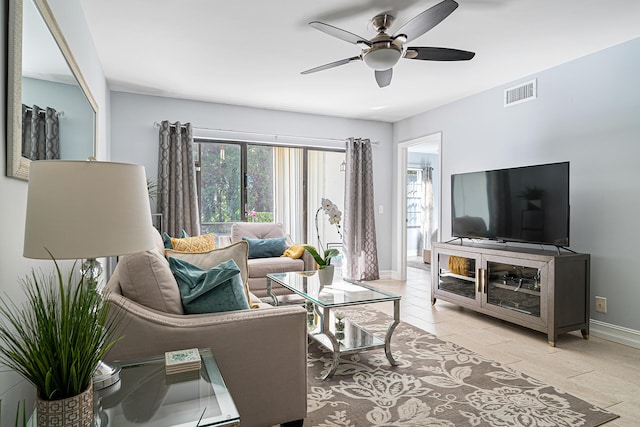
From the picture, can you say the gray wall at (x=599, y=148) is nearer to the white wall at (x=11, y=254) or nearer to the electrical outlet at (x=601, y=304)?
the electrical outlet at (x=601, y=304)

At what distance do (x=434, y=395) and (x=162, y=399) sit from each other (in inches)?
65.6

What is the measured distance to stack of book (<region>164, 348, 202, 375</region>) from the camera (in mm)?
1388

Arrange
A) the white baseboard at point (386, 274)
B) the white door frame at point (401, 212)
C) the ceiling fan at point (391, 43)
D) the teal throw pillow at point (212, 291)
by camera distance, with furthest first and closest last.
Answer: the white baseboard at point (386, 274) < the white door frame at point (401, 212) < the ceiling fan at point (391, 43) < the teal throw pillow at point (212, 291)

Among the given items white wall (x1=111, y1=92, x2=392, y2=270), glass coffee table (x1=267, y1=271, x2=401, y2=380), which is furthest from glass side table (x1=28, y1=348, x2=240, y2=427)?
white wall (x1=111, y1=92, x2=392, y2=270)

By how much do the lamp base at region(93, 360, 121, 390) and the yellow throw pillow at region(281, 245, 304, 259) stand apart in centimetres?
329

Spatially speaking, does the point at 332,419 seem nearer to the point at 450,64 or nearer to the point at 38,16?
the point at 38,16

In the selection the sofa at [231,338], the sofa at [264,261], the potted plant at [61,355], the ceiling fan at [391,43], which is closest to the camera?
the potted plant at [61,355]

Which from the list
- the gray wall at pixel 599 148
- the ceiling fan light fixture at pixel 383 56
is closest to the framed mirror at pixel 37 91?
the ceiling fan light fixture at pixel 383 56

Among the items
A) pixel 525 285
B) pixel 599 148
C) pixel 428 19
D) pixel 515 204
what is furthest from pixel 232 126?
pixel 599 148

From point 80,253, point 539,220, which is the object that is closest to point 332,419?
point 80,253

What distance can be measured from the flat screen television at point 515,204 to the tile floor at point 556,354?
0.85 m

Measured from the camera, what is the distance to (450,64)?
3652mm

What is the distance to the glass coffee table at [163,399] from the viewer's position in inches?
44.0

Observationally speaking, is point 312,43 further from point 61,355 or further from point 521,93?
point 61,355
